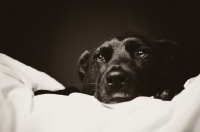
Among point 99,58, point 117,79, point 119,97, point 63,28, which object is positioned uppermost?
point 63,28

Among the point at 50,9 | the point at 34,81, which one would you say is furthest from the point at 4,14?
the point at 34,81

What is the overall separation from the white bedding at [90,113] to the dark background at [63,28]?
1.34 meters

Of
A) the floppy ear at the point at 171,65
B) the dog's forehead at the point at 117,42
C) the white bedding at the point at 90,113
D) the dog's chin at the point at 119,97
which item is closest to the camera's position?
the white bedding at the point at 90,113

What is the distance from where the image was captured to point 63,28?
2391 millimetres

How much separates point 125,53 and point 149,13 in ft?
2.04

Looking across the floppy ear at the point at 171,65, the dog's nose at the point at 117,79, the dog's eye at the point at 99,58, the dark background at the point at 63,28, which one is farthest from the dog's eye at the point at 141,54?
the dark background at the point at 63,28

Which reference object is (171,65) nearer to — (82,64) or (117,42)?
(117,42)

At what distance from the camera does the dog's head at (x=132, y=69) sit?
1.39 m

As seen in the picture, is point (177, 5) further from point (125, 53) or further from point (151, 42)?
point (125, 53)

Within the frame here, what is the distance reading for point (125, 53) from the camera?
178cm

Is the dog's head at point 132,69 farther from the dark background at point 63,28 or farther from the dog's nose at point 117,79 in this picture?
the dark background at point 63,28

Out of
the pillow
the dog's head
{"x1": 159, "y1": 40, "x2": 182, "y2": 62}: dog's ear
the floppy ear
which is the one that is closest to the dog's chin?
the dog's head

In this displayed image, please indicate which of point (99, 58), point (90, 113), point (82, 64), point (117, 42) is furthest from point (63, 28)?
point (90, 113)

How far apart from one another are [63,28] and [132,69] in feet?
3.64
